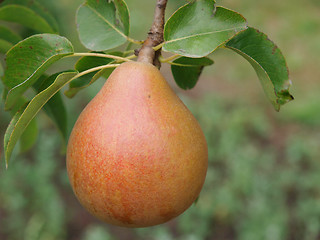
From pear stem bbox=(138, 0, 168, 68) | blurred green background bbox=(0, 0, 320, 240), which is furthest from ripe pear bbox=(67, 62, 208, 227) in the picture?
blurred green background bbox=(0, 0, 320, 240)

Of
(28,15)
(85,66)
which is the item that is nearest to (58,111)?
(85,66)

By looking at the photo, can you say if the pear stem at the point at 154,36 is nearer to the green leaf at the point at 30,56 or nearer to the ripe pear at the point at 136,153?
the ripe pear at the point at 136,153

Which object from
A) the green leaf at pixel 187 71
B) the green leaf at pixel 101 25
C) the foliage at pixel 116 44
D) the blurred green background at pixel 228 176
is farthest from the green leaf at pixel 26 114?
the blurred green background at pixel 228 176

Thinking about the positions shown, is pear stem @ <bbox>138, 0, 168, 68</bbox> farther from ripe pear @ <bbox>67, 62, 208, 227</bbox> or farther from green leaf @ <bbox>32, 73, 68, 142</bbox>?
green leaf @ <bbox>32, 73, 68, 142</bbox>

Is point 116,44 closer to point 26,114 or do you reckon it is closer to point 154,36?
point 154,36

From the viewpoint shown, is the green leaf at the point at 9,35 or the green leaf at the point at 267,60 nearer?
the green leaf at the point at 267,60

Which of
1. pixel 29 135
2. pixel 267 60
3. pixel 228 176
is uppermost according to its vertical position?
pixel 267 60

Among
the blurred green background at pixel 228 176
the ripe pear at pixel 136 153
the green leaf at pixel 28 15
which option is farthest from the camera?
the blurred green background at pixel 228 176
